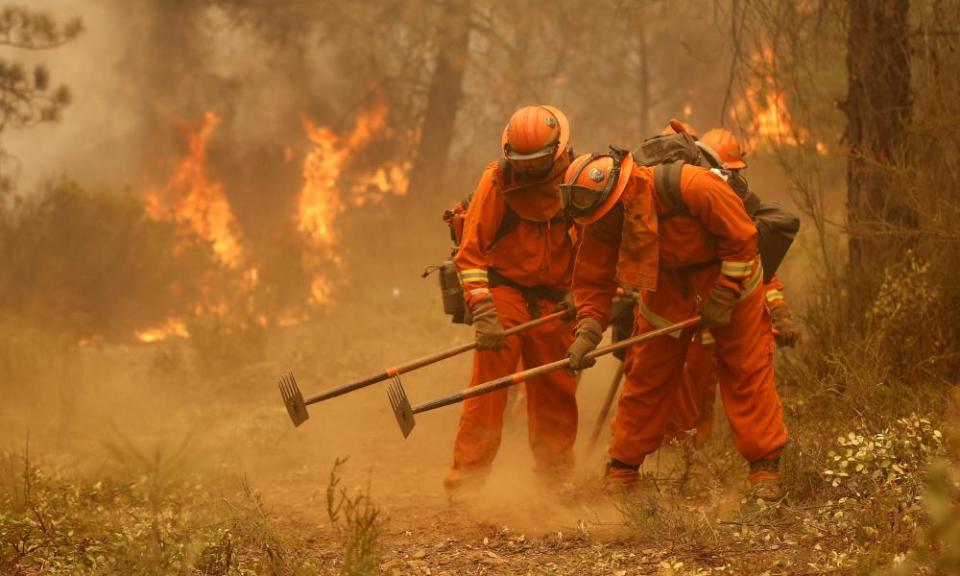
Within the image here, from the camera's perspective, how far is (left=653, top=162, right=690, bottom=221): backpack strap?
5133 millimetres

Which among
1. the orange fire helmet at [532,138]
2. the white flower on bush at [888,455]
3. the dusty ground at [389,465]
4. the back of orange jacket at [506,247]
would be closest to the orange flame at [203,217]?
the dusty ground at [389,465]

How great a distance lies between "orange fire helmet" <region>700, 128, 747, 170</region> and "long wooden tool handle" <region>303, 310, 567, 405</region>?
1.42m

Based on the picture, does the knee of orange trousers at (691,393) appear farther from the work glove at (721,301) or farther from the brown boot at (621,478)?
the work glove at (721,301)

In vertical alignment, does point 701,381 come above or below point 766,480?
above

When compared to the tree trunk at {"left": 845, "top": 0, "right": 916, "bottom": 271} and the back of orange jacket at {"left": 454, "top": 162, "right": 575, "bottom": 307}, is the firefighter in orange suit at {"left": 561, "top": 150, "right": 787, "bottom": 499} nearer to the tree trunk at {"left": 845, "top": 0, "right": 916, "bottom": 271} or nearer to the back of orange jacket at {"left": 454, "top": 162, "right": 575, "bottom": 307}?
the back of orange jacket at {"left": 454, "top": 162, "right": 575, "bottom": 307}

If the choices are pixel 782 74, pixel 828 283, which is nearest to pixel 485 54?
pixel 782 74

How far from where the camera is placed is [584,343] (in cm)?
539

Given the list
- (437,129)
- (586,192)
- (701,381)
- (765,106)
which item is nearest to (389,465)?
(701,381)

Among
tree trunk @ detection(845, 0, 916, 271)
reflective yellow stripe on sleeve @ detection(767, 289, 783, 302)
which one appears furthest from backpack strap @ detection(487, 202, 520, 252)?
tree trunk @ detection(845, 0, 916, 271)

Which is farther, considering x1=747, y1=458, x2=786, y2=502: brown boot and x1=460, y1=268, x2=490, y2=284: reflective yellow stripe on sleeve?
x1=460, y1=268, x2=490, y2=284: reflective yellow stripe on sleeve

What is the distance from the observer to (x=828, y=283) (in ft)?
23.9

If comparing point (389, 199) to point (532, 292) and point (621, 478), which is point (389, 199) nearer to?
point (532, 292)

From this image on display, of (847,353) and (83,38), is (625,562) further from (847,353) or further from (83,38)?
(83,38)

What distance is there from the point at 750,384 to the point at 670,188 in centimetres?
98
